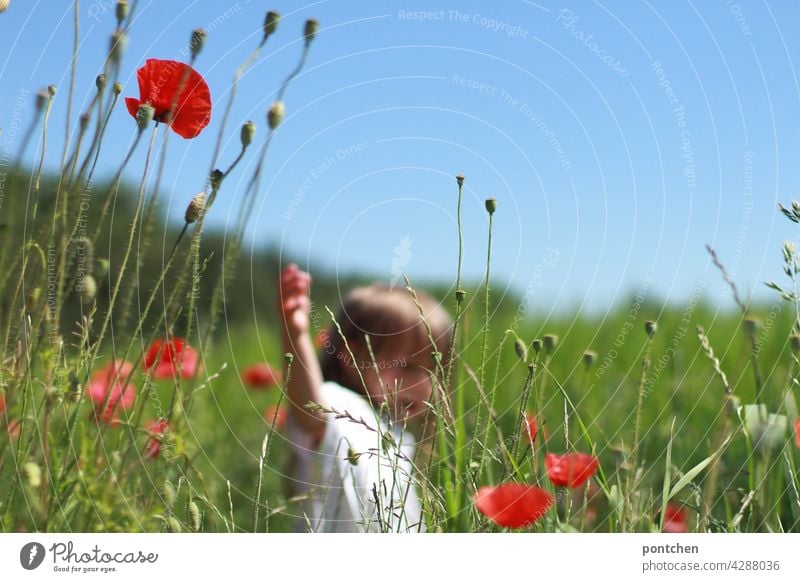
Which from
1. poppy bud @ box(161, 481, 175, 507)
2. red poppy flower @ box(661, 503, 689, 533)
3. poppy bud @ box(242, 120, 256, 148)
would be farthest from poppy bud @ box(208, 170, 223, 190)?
red poppy flower @ box(661, 503, 689, 533)

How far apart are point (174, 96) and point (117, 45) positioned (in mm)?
70

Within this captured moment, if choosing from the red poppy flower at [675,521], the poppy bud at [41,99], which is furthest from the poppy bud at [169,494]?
the red poppy flower at [675,521]

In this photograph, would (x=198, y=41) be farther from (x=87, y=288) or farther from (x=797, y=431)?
(x=797, y=431)

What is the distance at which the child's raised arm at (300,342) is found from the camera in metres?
1.06

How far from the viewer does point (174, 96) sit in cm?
77

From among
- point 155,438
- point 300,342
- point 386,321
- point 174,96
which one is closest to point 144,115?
point 174,96

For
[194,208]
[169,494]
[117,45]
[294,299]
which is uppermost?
[117,45]

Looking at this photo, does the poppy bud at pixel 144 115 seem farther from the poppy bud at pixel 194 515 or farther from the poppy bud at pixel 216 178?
the poppy bud at pixel 194 515

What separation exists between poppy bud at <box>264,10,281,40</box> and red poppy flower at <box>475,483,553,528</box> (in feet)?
1.56

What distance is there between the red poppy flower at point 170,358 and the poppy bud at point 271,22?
0.31 meters

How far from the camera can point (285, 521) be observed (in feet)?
5.27
